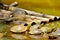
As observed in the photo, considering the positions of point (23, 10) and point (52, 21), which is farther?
point (23, 10)

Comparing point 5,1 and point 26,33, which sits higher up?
point 5,1

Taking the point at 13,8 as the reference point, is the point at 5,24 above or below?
below

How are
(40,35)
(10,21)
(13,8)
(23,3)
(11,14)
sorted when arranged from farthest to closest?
(23,3), (13,8), (11,14), (10,21), (40,35)

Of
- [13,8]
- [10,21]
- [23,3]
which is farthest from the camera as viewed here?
[23,3]

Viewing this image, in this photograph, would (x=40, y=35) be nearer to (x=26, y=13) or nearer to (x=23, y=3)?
(x=26, y=13)

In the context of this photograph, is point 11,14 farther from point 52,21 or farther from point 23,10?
point 52,21

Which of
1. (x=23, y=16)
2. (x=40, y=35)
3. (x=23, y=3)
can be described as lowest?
(x=40, y=35)

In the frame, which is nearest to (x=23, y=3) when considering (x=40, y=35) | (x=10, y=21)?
(x=10, y=21)

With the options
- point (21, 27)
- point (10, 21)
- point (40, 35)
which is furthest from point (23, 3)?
point (40, 35)

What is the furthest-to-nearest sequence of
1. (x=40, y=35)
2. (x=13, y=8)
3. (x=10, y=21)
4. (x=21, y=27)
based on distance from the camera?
(x=13, y=8) → (x=10, y=21) → (x=21, y=27) → (x=40, y=35)
